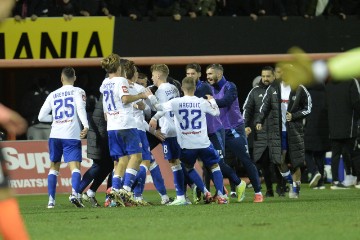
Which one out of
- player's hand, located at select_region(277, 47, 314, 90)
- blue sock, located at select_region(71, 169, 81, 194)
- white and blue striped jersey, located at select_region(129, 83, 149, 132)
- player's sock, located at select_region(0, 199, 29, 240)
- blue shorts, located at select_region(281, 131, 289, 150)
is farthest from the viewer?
blue shorts, located at select_region(281, 131, 289, 150)

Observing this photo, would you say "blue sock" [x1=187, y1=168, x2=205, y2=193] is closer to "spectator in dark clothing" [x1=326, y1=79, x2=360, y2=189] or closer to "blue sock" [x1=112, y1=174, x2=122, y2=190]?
"blue sock" [x1=112, y1=174, x2=122, y2=190]

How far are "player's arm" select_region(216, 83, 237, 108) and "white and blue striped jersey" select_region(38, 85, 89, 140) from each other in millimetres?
2105

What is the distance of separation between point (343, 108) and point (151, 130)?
663cm

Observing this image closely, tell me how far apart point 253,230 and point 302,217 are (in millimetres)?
1775

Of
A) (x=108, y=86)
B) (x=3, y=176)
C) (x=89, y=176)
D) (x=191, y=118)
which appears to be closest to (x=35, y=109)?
(x=89, y=176)

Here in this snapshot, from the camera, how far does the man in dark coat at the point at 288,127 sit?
17188 millimetres

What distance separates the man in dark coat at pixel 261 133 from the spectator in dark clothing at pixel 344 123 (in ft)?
9.59

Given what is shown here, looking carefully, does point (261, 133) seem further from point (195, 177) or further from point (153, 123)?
point (153, 123)

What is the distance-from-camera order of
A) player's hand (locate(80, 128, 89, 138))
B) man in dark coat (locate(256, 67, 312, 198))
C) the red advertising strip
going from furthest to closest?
the red advertising strip, man in dark coat (locate(256, 67, 312, 198)), player's hand (locate(80, 128, 89, 138))

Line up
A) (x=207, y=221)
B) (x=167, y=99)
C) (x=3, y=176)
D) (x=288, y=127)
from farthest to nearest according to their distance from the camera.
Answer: (x=288, y=127), (x=167, y=99), (x=207, y=221), (x=3, y=176)

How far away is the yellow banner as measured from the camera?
22.7 metres

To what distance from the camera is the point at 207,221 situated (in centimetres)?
1218

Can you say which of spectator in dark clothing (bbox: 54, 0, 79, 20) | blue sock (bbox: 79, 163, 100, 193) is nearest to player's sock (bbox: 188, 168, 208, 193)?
blue sock (bbox: 79, 163, 100, 193)

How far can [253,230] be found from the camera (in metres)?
11.0
